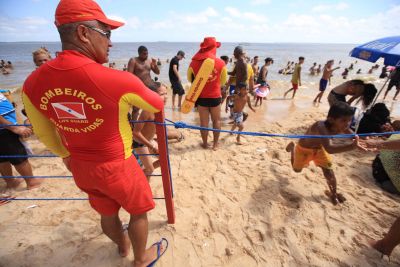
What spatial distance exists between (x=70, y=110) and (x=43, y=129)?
475 mm

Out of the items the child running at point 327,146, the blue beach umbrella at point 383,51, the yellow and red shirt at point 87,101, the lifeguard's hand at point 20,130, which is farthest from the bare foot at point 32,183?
the blue beach umbrella at point 383,51

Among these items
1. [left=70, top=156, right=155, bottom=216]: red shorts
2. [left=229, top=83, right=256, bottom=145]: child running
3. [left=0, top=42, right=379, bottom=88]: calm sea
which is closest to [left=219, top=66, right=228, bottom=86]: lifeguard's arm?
[left=229, top=83, right=256, bottom=145]: child running

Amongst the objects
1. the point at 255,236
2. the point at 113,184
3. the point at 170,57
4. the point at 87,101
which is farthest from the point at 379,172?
the point at 170,57

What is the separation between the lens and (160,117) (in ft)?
5.72

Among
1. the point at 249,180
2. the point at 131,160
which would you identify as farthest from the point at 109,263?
the point at 249,180

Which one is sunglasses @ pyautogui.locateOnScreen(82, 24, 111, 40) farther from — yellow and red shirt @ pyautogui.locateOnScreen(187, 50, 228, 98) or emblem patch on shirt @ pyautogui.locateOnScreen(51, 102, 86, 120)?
yellow and red shirt @ pyautogui.locateOnScreen(187, 50, 228, 98)

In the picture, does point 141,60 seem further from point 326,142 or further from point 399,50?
point 399,50

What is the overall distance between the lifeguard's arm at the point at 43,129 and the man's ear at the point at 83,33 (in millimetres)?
499

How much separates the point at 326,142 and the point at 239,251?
1654 mm

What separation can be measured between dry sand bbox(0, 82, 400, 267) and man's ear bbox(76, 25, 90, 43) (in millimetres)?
1969

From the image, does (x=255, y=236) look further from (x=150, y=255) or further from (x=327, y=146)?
(x=327, y=146)

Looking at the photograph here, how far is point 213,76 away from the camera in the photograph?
154 inches

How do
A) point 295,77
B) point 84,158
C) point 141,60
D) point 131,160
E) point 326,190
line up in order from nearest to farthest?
point 84,158
point 131,160
point 326,190
point 141,60
point 295,77

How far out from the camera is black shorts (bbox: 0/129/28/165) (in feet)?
9.57
